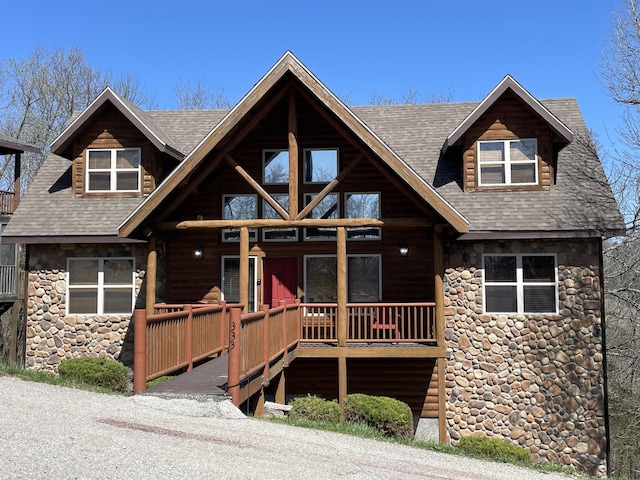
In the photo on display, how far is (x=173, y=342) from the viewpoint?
1053 cm

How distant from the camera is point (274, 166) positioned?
17156mm

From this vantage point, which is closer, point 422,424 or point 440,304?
point 440,304

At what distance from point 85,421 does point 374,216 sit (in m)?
10.00

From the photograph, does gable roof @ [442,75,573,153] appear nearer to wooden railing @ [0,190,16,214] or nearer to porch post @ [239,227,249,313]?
Result: porch post @ [239,227,249,313]

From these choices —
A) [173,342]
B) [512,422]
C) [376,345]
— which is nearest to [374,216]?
[376,345]

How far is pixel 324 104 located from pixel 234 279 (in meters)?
5.75

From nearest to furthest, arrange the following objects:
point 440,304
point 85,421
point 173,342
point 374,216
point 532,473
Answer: point 85,421
point 532,473
point 173,342
point 440,304
point 374,216

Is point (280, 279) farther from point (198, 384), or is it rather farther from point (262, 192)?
point (198, 384)

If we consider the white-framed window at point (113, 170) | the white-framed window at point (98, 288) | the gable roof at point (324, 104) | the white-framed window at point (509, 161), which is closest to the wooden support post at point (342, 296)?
the gable roof at point (324, 104)

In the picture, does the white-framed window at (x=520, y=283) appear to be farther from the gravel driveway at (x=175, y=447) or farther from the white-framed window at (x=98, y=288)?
the white-framed window at (x=98, y=288)

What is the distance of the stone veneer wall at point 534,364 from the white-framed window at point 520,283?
0.55ft

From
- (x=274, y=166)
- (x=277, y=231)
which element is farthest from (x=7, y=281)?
(x=274, y=166)

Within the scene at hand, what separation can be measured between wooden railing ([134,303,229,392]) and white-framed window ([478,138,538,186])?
771cm

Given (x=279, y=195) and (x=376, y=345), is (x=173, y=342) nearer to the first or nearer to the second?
(x=376, y=345)
